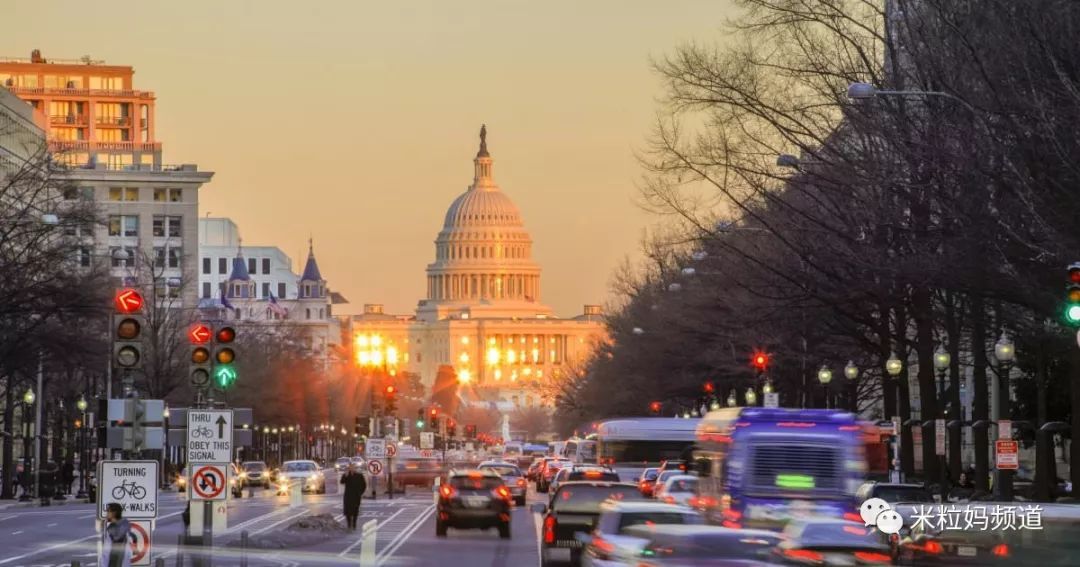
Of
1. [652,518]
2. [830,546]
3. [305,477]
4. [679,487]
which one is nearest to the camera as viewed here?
[830,546]

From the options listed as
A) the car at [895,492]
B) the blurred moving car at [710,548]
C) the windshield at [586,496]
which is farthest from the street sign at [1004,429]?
the blurred moving car at [710,548]

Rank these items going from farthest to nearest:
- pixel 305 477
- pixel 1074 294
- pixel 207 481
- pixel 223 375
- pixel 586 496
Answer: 1. pixel 305 477
2. pixel 586 496
3. pixel 223 375
4. pixel 207 481
5. pixel 1074 294

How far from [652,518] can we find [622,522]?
1.14ft

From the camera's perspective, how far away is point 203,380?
3141 centimetres

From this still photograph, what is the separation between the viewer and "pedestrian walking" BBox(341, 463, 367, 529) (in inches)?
2122

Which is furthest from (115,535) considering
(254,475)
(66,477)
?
(254,475)

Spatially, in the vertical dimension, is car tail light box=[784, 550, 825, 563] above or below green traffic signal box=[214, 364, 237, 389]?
below

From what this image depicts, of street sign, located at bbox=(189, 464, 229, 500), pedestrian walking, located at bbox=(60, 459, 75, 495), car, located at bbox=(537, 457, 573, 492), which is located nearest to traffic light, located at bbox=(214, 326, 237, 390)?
street sign, located at bbox=(189, 464, 229, 500)

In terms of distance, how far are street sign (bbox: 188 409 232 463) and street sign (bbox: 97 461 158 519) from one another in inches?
115

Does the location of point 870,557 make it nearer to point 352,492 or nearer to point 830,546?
point 830,546

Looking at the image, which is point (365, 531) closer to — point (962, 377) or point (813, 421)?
point (813, 421)

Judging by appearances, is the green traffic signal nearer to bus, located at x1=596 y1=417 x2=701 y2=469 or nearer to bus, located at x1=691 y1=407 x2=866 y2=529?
bus, located at x1=691 y1=407 x2=866 y2=529

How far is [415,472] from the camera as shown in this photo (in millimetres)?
93625

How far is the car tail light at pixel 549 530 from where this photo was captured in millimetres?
36625
